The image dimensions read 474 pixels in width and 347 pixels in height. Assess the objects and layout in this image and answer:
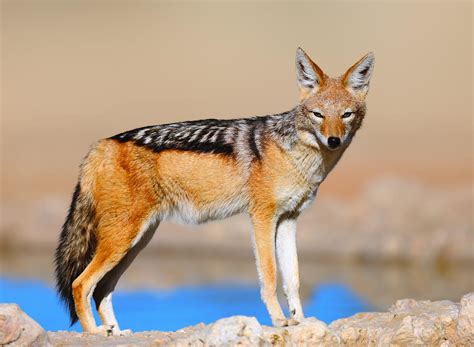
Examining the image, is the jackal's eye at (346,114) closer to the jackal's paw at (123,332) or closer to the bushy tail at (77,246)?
the bushy tail at (77,246)

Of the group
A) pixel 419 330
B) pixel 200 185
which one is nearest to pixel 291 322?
pixel 419 330

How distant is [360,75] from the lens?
26.2 ft

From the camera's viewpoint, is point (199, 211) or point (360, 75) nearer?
point (360, 75)

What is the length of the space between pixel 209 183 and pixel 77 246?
121cm

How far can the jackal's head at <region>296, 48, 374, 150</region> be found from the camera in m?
7.61

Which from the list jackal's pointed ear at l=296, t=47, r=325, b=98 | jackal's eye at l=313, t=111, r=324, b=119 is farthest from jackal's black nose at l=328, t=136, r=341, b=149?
jackal's pointed ear at l=296, t=47, r=325, b=98

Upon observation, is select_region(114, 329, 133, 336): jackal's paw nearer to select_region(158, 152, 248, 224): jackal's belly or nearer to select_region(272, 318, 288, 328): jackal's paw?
select_region(158, 152, 248, 224): jackal's belly

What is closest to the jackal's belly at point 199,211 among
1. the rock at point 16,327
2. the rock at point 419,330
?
the rock at point 419,330

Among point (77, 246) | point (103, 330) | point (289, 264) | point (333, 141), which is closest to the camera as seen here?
point (333, 141)

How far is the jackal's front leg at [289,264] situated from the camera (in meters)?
7.88

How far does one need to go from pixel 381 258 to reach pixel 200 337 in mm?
7864

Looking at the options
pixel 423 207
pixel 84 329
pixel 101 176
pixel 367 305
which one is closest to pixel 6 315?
pixel 84 329

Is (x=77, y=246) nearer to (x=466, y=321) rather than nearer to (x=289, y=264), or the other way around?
(x=289, y=264)

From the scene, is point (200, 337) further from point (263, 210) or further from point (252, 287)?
point (252, 287)
